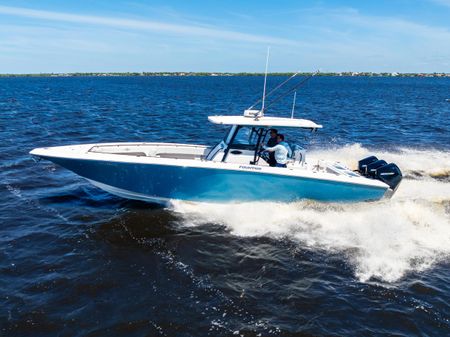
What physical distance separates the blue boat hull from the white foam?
309mm

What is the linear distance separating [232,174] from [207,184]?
29.3 inches

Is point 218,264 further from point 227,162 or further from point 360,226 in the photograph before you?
point 360,226

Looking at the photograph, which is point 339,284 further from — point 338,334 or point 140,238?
point 140,238

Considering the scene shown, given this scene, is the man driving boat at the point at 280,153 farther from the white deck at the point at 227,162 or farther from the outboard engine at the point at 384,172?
the outboard engine at the point at 384,172

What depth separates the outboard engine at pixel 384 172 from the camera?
35.4 ft

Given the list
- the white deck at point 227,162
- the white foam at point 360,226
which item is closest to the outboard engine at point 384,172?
the white deck at point 227,162

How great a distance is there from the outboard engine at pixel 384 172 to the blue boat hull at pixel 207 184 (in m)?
0.47

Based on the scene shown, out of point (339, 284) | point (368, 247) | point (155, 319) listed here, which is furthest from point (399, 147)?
point (155, 319)

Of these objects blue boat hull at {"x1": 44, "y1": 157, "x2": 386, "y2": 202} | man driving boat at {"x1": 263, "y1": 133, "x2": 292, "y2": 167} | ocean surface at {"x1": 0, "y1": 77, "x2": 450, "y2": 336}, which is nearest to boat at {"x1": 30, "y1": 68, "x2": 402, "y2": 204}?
blue boat hull at {"x1": 44, "y1": 157, "x2": 386, "y2": 202}

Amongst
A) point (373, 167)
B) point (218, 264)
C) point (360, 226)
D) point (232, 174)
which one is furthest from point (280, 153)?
point (218, 264)

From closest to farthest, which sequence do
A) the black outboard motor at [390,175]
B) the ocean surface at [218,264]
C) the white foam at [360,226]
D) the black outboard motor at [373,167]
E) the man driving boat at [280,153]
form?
the ocean surface at [218,264], the white foam at [360,226], the man driving boat at [280,153], the black outboard motor at [390,175], the black outboard motor at [373,167]

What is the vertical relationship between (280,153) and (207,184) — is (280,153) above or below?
above

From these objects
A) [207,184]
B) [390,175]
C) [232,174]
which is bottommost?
[207,184]

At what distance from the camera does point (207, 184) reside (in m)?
10.5
